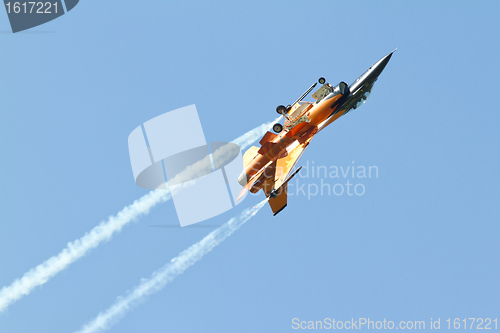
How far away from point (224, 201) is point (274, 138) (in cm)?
580

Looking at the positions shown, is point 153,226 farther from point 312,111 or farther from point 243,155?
point 312,111

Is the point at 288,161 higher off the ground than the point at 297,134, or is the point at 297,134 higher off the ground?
the point at 297,134

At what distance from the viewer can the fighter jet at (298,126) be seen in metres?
38.2

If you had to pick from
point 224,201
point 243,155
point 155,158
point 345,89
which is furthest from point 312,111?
point 155,158

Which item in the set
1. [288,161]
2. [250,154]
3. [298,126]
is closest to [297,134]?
[298,126]

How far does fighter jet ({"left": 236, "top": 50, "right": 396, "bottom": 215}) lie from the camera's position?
3825 centimetres

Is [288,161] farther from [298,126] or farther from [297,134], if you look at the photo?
[298,126]

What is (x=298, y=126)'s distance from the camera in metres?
38.5

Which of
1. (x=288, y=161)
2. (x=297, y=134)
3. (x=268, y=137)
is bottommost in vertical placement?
(x=288, y=161)

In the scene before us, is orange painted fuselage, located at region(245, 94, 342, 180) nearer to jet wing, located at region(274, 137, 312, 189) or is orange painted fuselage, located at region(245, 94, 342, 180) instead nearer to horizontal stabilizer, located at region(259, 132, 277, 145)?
horizontal stabilizer, located at region(259, 132, 277, 145)

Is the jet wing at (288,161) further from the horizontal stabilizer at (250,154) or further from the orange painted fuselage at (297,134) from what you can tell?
the horizontal stabilizer at (250,154)

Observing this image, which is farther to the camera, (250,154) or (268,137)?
(250,154)

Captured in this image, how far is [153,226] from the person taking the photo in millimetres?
36562

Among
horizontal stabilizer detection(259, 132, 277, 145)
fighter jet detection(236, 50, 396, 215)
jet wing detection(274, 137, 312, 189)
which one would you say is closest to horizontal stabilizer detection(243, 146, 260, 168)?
fighter jet detection(236, 50, 396, 215)
